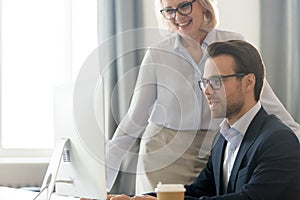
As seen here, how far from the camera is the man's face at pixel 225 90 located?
1.94 metres

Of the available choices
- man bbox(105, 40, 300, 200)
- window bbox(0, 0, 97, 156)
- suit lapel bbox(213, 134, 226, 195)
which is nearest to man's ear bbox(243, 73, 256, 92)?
Result: man bbox(105, 40, 300, 200)

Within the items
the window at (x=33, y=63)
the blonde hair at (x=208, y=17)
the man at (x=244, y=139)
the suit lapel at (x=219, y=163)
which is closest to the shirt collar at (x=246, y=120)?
the man at (x=244, y=139)

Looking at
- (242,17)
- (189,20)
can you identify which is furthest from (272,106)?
(242,17)

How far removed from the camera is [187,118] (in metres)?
2.48

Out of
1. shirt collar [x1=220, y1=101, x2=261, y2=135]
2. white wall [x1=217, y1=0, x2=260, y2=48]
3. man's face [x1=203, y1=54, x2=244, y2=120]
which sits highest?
white wall [x1=217, y1=0, x2=260, y2=48]

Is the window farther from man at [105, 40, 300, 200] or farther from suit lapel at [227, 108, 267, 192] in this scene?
suit lapel at [227, 108, 267, 192]

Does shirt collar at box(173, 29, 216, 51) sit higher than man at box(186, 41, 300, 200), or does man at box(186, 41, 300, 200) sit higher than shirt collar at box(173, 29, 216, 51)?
shirt collar at box(173, 29, 216, 51)

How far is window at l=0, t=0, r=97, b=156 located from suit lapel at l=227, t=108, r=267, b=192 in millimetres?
1864

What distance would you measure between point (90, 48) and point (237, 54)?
66.2 inches

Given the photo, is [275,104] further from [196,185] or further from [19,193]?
[19,193]

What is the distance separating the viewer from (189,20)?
239 centimetres

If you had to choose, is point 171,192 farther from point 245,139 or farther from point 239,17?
point 239,17

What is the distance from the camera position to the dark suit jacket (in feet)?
5.66

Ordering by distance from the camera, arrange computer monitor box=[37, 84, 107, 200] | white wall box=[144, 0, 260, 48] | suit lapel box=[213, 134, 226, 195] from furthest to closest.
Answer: white wall box=[144, 0, 260, 48]
suit lapel box=[213, 134, 226, 195]
computer monitor box=[37, 84, 107, 200]
